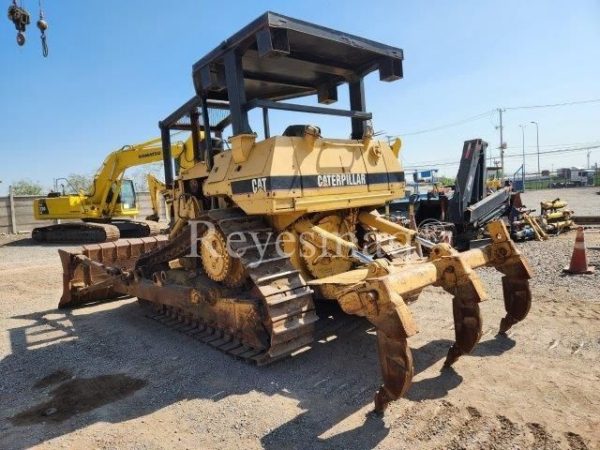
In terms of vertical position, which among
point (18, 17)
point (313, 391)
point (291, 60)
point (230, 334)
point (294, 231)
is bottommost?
point (313, 391)

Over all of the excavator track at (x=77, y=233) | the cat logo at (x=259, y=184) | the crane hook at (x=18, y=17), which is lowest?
the excavator track at (x=77, y=233)

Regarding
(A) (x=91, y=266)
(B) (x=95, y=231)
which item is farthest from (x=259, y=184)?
(B) (x=95, y=231)

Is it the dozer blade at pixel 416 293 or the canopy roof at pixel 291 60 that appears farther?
the canopy roof at pixel 291 60

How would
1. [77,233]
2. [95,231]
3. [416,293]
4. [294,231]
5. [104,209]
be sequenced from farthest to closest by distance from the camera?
[104,209] < [77,233] < [95,231] < [294,231] < [416,293]

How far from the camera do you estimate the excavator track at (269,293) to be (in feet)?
12.2

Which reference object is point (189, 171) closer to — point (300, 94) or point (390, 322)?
point (300, 94)

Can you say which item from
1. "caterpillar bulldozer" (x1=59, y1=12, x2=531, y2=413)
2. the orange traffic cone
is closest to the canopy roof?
"caterpillar bulldozer" (x1=59, y1=12, x2=531, y2=413)

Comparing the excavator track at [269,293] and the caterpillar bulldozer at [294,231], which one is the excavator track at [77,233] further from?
the excavator track at [269,293]

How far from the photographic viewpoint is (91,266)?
6.90 meters

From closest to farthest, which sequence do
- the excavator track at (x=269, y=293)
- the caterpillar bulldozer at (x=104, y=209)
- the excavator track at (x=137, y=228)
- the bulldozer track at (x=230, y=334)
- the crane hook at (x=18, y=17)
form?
1. the excavator track at (x=269, y=293)
2. the bulldozer track at (x=230, y=334)
3. the crane hook at (x=18, y=17)
4. the caterpillar bulldozer at (x=104, y=209)
5. the excavator track at (x=137, y=228)

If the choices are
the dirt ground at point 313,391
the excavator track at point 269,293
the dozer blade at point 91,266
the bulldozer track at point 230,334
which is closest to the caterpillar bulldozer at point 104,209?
the dozer blade at point 91,266

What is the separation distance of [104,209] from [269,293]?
15.8 metres

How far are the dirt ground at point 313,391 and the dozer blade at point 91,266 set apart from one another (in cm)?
137

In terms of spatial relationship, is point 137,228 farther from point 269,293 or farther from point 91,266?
point 269,293
